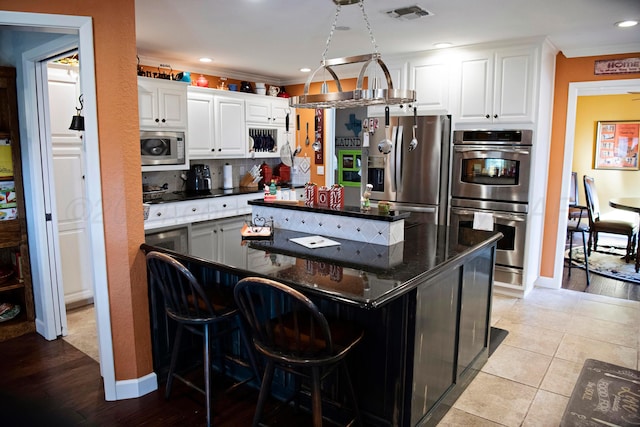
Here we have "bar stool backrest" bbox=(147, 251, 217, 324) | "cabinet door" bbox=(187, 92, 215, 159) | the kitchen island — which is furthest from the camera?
"cabinet door" bbox=(187, 92, 215, 159)

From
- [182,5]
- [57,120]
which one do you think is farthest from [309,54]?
[57,120]

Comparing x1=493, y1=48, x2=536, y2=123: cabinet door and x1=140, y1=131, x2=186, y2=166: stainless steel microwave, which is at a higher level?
x1=493, y1=48, x2=536, y2=123: cabinet door

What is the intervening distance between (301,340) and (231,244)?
90 centimetres

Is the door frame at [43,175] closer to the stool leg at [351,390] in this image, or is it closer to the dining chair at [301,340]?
the dining chair at [301,340]

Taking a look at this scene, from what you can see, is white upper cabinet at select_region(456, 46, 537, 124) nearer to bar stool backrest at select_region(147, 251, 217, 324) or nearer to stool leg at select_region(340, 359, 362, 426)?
stool leg at select_region(340, 359, 362, 426)

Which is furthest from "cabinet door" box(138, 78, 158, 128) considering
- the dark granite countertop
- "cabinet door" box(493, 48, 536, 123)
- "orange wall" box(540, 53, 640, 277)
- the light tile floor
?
"orange wall" box(540, 53, 640, 277)

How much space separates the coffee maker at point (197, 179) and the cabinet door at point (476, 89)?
9.78 ft

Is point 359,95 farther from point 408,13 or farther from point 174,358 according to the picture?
point 174,358

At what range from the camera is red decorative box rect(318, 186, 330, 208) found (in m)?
3.01

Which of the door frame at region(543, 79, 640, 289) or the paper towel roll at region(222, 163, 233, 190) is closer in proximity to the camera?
the door frame at region(543, 79, 640, 289)

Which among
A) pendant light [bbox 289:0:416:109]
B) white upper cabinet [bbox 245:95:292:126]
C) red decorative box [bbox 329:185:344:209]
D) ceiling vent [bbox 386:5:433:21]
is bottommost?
red decorative box [bbox 329:185:344:209]

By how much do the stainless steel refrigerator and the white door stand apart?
2.83m

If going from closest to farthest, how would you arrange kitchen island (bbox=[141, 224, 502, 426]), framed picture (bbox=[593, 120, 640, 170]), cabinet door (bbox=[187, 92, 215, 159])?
kitchen island (bbox=[141, 224, 502, 426]) < cabinet door (bbox=[187, 92, 215, 159]) < framed picture (bbox=[593, 120, 640, 170])

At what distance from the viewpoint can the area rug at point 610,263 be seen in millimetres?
5129
